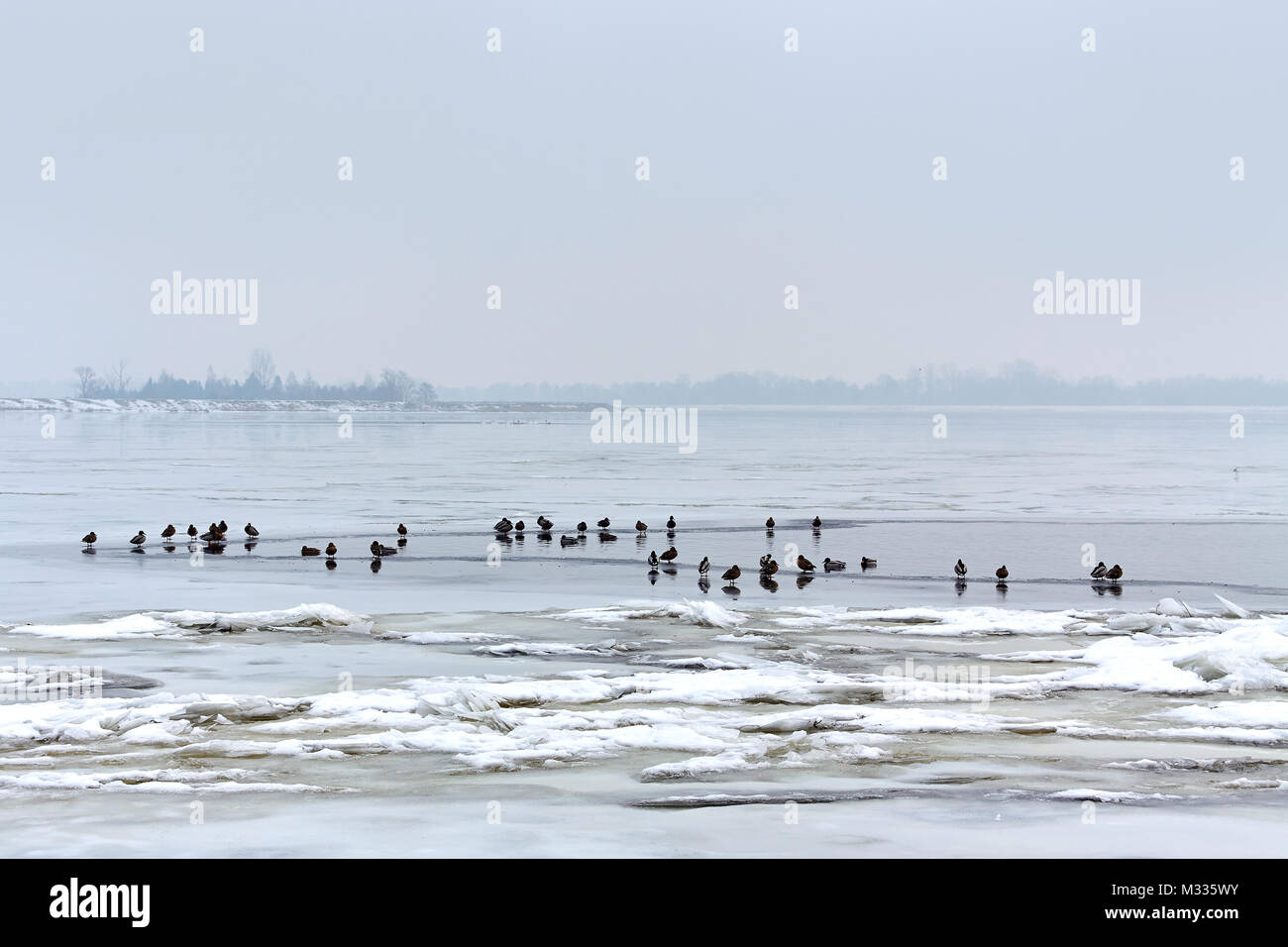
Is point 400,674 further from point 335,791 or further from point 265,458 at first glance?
point 265,458

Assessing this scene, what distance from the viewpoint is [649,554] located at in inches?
893

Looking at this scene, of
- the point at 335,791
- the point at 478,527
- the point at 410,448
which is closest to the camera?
the point at 335,791

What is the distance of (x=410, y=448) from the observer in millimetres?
68688

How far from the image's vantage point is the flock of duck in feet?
64.2

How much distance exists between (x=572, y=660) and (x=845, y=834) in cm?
594

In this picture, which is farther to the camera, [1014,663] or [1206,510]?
[1206,510]

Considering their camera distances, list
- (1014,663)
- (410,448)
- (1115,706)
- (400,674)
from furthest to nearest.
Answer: (410,448), (1014,663), (400,674), (1115,706)

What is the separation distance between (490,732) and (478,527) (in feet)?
59.3

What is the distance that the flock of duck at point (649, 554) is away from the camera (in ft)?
64.2

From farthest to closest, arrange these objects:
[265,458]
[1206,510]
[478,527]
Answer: [265,458] → [1206,510] → [478,527]

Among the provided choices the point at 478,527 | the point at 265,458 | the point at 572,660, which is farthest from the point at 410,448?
the point at 572,660
